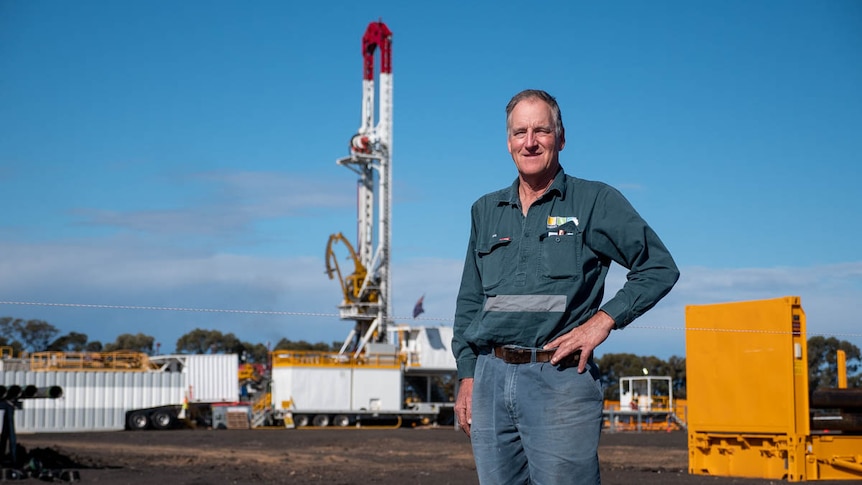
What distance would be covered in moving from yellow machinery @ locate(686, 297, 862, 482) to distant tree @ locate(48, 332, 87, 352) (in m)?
82.3

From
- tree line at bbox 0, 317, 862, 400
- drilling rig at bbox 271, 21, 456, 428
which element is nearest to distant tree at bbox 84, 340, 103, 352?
tree line at bbox 0, 317, 862, 400

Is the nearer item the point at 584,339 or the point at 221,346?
the point at 584,339

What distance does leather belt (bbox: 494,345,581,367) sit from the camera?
3375mm

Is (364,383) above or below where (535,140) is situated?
below

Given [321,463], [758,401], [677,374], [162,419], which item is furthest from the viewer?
[677,374]

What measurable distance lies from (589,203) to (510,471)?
0.95m

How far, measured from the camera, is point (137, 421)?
40406 millimetres

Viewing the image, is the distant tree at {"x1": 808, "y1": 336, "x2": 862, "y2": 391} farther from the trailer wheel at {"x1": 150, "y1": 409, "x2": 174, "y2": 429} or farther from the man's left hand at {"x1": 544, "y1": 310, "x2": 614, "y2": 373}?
the man's left hand at {"x1": 544, "y1": 310, "x2": 614, "y2": 373}

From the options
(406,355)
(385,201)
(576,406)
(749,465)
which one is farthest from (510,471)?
(385,201)

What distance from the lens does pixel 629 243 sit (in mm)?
3479

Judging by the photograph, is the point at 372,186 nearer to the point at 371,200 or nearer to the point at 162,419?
the point at 371,200

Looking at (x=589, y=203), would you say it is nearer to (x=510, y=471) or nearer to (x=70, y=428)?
(x=510, y=471)

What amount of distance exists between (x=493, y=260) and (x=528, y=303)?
10.4 inches

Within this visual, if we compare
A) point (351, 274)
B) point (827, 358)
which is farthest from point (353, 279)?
point (827, 358)
